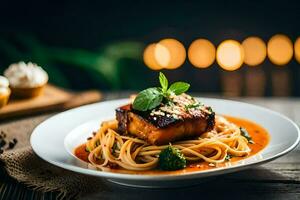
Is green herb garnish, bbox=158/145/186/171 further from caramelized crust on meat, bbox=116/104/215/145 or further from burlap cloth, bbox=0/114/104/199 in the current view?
burlap cloth, bbox=0/114/104/199

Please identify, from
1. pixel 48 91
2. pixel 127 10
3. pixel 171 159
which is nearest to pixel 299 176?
pixel 171 159

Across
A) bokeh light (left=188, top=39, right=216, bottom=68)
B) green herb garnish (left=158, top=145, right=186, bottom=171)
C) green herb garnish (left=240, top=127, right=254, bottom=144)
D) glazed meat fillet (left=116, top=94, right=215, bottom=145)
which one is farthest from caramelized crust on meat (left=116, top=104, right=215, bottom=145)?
bokeh light (left=188, top=39, right=216, bottom=68)

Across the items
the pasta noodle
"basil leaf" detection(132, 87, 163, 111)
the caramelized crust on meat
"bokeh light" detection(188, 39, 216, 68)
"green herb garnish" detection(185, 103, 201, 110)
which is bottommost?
the pasta noodle

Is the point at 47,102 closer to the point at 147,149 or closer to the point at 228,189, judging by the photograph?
the point at 147,149

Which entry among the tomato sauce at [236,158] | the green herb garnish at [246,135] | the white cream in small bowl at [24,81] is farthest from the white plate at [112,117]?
the white cream in small bowl at [24,81]

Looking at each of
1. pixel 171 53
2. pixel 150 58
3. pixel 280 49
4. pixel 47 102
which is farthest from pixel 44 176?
pixel 280 49

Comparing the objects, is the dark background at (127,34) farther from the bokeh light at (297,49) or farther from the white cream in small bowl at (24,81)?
the white cream in small bowl at (24,81)
